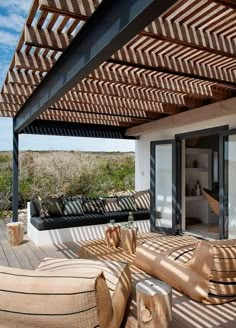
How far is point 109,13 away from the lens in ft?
6.67

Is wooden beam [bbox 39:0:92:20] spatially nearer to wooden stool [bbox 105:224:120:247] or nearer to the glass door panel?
the glass door panel

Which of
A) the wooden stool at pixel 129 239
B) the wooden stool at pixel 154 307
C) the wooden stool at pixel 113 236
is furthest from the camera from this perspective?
the wooden stool at pixel 113 236

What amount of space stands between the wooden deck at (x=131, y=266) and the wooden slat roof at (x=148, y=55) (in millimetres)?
2545

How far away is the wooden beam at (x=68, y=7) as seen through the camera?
2121 mm

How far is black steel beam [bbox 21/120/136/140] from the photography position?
6.79 m

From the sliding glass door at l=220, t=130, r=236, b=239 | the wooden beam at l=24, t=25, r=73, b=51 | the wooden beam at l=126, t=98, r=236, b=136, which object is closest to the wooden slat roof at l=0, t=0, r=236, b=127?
the wooden beam at l=24, t=25, r=73, b=51

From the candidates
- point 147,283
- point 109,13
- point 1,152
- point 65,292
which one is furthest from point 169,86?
point 1,152

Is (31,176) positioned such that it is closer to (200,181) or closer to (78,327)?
(200,181)

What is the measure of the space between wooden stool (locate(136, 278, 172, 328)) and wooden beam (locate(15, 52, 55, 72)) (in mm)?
2585

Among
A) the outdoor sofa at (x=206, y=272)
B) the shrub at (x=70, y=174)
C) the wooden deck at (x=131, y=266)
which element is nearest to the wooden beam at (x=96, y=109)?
the wooden deck at (x=131, y=266)

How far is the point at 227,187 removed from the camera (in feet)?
16.4

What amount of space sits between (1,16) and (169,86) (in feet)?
8.50

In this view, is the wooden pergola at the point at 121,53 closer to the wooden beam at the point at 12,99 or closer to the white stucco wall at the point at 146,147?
the wooden beam at the point at 12,99

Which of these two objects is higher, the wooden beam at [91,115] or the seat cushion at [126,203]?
the wooden beam at [91,115]
